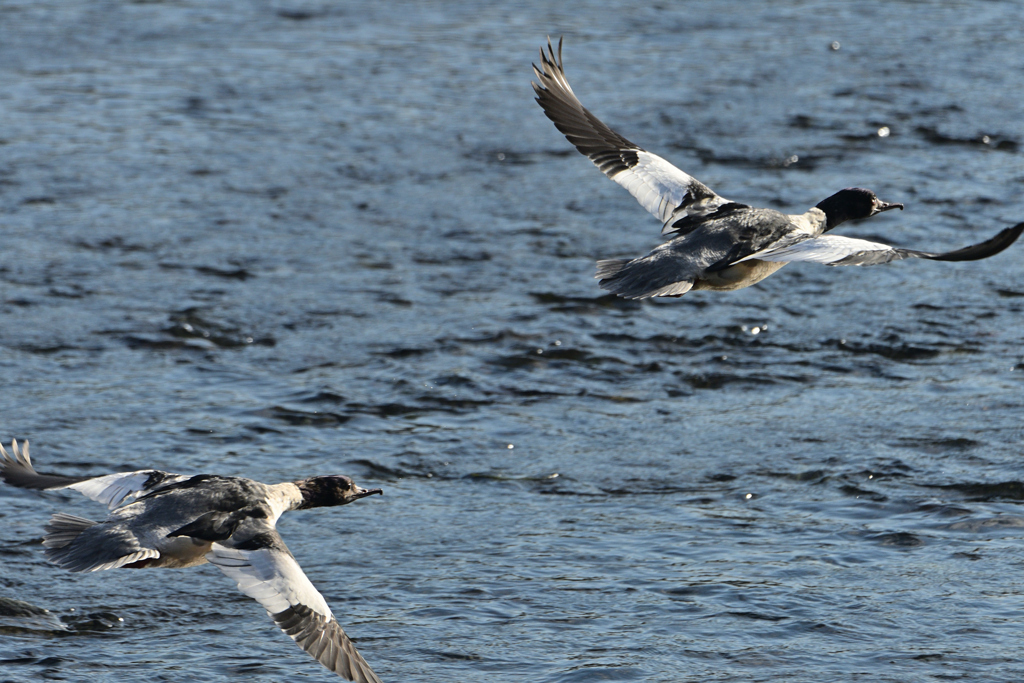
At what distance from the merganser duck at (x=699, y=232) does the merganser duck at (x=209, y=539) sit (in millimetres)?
1663

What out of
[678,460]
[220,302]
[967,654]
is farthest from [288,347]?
[967,654]

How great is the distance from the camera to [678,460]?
8.04m

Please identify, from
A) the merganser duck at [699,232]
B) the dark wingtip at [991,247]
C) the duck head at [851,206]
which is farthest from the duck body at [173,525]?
the duck head at [851,206]

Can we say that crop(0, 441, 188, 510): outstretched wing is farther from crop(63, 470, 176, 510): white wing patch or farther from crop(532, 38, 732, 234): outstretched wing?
crop(532, 38, 732, 234): outstretched wing

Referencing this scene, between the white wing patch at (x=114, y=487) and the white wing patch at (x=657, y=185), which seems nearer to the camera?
the white wing patch at (x=114, y=487)

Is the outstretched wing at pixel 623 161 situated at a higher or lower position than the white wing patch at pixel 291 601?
higher

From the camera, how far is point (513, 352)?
31.0ft

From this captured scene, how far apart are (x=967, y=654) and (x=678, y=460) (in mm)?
2265

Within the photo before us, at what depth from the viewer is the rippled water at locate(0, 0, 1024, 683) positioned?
6484mm

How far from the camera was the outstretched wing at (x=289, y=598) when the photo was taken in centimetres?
→ 498

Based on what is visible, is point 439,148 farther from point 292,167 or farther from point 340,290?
point 340,290

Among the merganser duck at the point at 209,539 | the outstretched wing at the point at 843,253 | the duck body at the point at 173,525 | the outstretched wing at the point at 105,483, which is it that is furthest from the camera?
the outstretched wing at the point at 105,483

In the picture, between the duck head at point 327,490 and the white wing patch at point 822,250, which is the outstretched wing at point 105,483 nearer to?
the duck head at point 327,490

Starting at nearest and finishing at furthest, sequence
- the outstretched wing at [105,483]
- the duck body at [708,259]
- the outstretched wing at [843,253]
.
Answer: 1. the outstretched wing at [843,253]
2. the outstretched wing at [105,483]
3. the duck body at [708,259]
